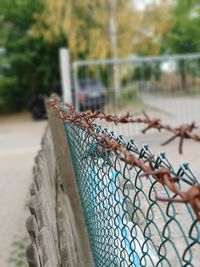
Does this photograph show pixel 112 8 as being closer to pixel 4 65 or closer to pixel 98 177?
pixel 4 65

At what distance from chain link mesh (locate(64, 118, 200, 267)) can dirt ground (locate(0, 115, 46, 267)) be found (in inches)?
56.2

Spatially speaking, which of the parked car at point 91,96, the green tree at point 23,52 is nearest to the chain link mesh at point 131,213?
the parked car at point 91,96

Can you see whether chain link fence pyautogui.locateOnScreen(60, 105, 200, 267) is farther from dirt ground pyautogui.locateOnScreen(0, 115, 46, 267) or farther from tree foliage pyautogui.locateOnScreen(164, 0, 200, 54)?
tree foliage pyautogui.locateOnScreen(164, 0, 200, 54)

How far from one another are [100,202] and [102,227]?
0.14 metres

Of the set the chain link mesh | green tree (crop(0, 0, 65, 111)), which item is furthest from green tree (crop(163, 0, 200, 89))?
the chain link mesh

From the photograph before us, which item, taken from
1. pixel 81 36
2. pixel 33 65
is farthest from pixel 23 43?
pixel 81 36

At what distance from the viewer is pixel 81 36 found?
15.9 m

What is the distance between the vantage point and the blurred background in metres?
10.5

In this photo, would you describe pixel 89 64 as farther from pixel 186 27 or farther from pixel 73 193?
pixel 186 27

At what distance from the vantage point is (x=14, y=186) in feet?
19.0

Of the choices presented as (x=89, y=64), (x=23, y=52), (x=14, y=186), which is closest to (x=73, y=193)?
(x=14, y=186)

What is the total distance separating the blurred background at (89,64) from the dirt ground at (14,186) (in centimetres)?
8

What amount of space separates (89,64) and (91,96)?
6.26 feet

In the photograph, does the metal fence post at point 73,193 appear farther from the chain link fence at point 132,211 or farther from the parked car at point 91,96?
the parked car at point 91,96
